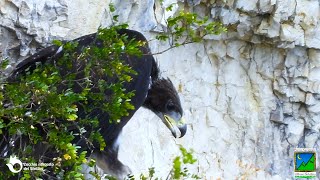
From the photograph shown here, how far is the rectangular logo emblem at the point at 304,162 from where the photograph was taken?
18.2ft

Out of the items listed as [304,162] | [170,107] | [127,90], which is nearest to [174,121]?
[170,107]

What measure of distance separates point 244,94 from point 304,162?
2.21ft

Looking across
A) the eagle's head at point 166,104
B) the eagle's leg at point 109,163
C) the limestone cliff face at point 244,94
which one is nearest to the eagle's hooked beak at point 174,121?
the eagle's head at point 166,104

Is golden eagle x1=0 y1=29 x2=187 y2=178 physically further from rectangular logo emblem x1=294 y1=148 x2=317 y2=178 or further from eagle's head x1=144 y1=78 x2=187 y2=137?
rectangular logo emblem x1=294 y1=148 x2=317 y2=178

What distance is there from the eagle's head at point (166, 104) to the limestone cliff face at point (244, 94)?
1048 millimetres

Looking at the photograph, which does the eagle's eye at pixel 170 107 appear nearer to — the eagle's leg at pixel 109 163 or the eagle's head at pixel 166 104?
the eagle's head at pixel 166 104

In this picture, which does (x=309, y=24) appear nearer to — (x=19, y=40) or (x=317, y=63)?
(x=317, y=63)

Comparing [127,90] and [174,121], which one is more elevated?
[127,90]

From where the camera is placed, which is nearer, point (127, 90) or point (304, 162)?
point (127, 90)

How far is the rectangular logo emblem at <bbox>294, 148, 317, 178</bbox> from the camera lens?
555 cm

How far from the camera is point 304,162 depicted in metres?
5.56

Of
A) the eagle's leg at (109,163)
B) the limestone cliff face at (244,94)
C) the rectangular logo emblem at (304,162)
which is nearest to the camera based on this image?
the eagle's leg at (109,163)

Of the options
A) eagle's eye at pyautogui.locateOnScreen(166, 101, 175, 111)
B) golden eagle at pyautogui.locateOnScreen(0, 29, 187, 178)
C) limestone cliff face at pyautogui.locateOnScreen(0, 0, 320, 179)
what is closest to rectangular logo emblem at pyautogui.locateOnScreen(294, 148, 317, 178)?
limestone cliff face at pyautogui.locateOnScreen(0, 0, 320, 179)

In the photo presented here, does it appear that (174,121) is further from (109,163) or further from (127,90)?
(127,90)
